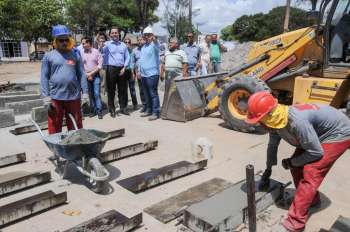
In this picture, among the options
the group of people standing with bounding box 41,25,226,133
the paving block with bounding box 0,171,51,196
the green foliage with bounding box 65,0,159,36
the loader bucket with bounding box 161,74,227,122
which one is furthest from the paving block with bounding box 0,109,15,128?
the green foliage with bounding box 65,0,159,36

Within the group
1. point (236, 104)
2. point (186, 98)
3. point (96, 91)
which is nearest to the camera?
point (236, 104)

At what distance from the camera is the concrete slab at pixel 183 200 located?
12.5 feet

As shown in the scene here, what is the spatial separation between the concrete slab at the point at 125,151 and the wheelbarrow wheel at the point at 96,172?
90 cm

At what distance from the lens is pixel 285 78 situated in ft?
22.6

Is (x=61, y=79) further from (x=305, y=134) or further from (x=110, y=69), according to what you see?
(x=305, y=134)

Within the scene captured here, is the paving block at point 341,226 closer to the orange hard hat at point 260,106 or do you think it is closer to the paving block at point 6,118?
the orange hard hat at point 260,106

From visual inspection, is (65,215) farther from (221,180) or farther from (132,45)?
(132,45)

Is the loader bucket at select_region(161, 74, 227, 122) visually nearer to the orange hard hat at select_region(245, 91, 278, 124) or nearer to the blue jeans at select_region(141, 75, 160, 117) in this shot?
the blue jeans at select_region(141, 75, 160, 117)

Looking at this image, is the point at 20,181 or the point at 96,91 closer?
the point at 20,181

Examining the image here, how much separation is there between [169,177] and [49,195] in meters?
1.47

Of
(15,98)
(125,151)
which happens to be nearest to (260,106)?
(125,151)

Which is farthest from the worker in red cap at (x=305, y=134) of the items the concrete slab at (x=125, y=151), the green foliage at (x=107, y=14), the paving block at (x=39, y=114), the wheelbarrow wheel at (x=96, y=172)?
the green foliage at (x=107, y=14)

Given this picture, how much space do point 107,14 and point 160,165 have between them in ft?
124

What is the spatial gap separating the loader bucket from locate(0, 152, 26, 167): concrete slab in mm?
3370
